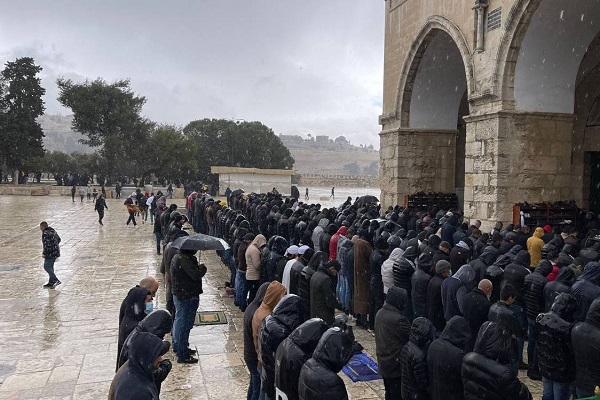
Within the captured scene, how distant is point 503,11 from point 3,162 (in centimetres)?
4039

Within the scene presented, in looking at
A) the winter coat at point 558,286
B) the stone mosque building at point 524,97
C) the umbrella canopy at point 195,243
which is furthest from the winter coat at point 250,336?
the stone mosque building at point 524,97

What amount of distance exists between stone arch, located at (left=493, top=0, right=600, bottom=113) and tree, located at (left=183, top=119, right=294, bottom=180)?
40299mm

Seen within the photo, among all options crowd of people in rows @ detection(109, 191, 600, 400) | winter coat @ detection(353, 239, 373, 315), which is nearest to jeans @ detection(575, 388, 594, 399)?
crowd of people in rows @ detection(109, 191, 600, 400)

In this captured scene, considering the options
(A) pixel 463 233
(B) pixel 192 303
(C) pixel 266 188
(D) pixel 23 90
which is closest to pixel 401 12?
(A) pixel 463 233

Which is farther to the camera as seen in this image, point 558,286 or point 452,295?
point 452,295

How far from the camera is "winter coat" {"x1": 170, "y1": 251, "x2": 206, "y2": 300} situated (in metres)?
6.38

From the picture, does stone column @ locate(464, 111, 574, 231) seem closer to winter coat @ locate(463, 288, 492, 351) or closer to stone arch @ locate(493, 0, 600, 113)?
stone arch @ locate(493, 0, 600, 113)

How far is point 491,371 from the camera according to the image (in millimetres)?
3299

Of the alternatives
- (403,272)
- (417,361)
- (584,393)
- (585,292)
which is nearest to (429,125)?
(403,272)

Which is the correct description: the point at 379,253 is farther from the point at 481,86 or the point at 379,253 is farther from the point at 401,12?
the point at 401,12

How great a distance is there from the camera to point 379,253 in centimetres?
734

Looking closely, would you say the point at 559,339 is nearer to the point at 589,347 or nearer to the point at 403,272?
the point at 589,347

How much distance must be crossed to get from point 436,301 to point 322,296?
1.30m

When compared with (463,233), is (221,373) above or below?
below
